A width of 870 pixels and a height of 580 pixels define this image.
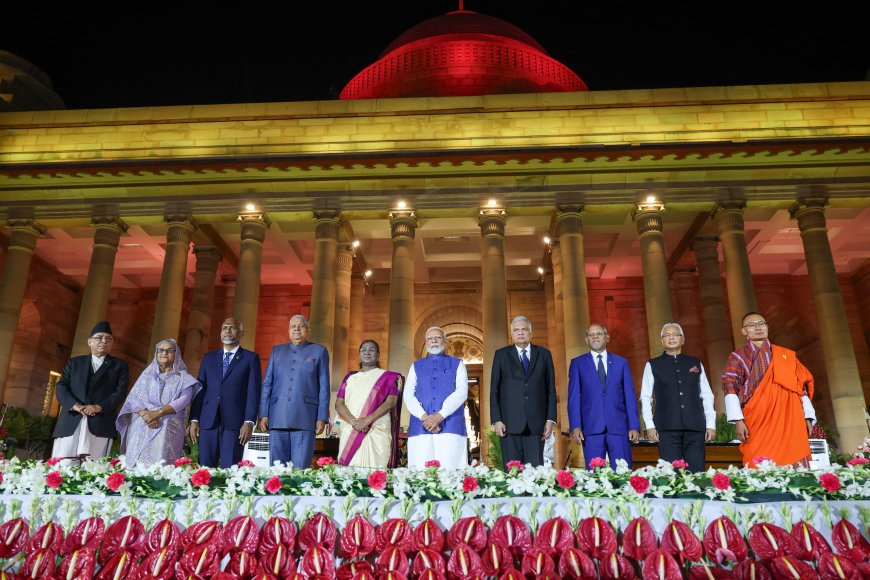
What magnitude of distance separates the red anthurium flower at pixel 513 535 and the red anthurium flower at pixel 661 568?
718 mm

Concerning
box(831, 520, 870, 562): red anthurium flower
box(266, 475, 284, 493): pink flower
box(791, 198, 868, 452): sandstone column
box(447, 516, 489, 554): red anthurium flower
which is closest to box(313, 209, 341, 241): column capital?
box(791, 198, 868, 452): sandstone column

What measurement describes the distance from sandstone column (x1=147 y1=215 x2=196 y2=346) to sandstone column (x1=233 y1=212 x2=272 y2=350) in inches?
74.9

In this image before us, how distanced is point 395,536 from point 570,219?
58.2 feet

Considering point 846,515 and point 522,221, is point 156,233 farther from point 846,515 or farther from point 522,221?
point 846,515

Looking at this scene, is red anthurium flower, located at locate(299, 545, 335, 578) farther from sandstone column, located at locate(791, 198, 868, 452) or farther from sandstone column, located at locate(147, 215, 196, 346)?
sandstone column, located at locate(791, 198, 868, 452)

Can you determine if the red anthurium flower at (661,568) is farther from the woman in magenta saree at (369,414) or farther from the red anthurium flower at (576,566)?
the woman in magenta saree at (369,414)

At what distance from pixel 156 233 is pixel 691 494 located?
2378cm

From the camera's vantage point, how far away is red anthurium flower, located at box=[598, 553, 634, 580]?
12.3 feet

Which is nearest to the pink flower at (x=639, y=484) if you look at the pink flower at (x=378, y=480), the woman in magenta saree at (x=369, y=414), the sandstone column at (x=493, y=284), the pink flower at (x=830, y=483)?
the pink flower at (x=830, y=483)

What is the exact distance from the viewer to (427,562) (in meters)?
3.76

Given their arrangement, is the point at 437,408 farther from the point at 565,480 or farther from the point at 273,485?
the point at 273,485

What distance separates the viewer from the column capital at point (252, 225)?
21078mm

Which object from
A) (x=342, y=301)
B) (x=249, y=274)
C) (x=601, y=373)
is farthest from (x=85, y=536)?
(x=342, y=301)

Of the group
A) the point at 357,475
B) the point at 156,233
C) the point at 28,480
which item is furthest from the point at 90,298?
the point at 357,475
